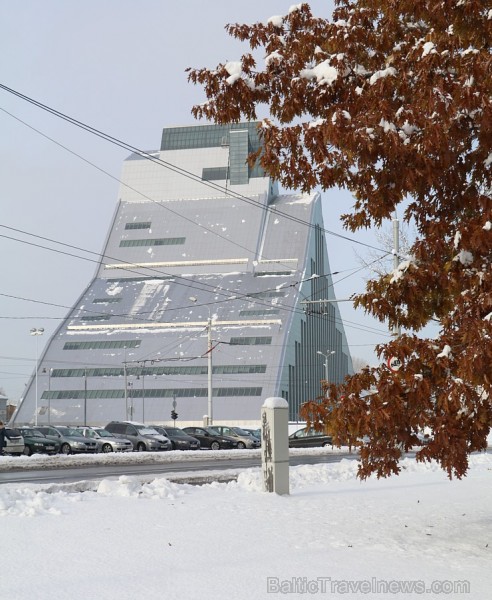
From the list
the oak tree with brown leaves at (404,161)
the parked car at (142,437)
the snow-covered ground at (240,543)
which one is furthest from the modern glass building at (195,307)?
the oak tree with brown leaves at (404,161)

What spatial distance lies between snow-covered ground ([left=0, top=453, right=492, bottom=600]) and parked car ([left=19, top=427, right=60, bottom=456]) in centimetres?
2255

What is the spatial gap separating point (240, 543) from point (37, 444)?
29119mm

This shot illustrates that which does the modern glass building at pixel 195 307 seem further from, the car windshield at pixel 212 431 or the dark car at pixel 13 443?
the dark car at pixel 13 443

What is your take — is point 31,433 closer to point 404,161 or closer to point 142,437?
point 142,437

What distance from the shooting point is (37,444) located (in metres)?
36.8

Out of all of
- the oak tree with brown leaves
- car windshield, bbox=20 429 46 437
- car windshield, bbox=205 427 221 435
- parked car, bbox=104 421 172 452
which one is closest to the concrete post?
the oak tree with brown leaves

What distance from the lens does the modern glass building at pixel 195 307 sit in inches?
3605

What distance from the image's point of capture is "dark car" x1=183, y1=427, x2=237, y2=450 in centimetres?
4681

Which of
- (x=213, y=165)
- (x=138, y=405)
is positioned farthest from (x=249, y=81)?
(x=213, y=165)

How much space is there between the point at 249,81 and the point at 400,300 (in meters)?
3.35

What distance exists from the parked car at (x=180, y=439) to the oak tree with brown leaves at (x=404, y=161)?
36.4 meters

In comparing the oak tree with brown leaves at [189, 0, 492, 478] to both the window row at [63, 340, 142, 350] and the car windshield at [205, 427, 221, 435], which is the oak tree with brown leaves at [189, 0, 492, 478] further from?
the window row at [63, 340, 142, 350]

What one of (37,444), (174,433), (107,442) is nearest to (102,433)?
(107,442)

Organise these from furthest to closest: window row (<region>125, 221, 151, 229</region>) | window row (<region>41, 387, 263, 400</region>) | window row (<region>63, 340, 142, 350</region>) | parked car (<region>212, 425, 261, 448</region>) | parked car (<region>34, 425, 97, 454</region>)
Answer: window row (<region>125, 221, 151, 229</region>), window row (<region>63, 340, 142, 350</region>), window row (<region>41, 387, 263, 400</region>), parked car (<region>212, 425, 261, 448</region>), parked car (<region>34, 425, 97, 454</region>)
